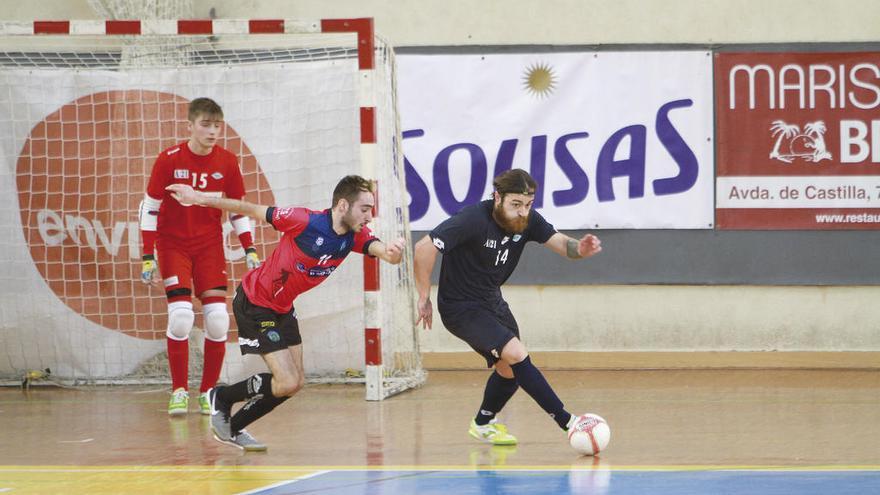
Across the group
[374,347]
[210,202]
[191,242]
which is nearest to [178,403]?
[191,242]

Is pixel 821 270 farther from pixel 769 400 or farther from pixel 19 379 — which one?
pixel 19 379

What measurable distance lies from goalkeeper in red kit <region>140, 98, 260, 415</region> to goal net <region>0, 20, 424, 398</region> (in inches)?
57.7

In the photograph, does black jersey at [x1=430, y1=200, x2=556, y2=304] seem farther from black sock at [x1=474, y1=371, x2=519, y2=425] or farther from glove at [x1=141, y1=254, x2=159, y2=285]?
glove at [x1=141, y1=254, x2=159, y2=285]

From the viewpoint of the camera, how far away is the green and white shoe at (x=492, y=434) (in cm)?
821

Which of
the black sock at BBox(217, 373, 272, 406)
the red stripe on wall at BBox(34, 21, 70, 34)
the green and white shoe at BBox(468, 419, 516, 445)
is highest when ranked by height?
the red stripe on wall at BBox(34, 21, 70, 34)

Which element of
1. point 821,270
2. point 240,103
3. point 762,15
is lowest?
point 821,270

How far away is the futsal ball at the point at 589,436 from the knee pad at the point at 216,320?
325 cm

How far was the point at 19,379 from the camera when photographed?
11641mm

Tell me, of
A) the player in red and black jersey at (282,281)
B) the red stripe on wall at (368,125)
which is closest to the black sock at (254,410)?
the player in red and black jersey at (282,281)

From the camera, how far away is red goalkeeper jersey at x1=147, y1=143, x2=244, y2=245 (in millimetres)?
9648

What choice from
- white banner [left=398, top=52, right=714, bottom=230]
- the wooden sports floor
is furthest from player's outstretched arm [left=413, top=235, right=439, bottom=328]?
white banner [left=398, top=52, right=714, bottom=230]

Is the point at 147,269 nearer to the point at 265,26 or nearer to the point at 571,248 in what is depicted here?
the point at 265,26

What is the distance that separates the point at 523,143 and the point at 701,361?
2.59 meters

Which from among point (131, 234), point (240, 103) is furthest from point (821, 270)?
point (131, 234)
